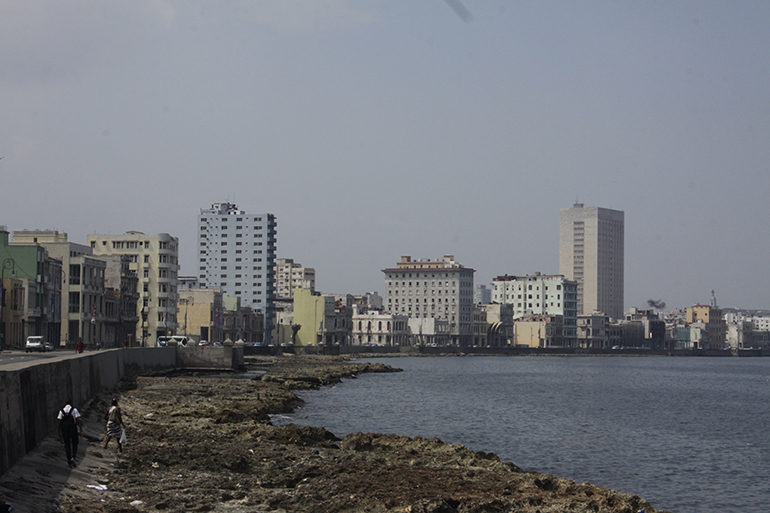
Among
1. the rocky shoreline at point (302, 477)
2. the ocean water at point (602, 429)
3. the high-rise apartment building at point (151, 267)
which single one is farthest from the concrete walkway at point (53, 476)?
the high-rise apartment building at point (151, 267)

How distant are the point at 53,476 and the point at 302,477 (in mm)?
6780

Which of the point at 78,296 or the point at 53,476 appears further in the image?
the point at 78,296

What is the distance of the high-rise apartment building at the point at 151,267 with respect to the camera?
136 meters

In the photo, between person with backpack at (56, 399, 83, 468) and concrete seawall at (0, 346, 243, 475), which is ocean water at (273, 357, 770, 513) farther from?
person with backpack at (56, 399, 83, 468)

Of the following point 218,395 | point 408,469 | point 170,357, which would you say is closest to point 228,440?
point 408,469

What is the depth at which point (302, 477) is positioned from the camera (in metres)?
26.8

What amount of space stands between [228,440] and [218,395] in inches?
926

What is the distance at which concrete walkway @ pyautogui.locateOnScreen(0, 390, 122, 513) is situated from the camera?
66.2 feet

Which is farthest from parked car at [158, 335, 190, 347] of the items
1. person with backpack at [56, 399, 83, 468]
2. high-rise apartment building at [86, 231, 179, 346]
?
person with backpack at [56, 399, 83, 468]

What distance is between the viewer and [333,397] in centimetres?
7012

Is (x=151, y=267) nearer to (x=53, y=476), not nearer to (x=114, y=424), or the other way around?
(x=114, y=424)

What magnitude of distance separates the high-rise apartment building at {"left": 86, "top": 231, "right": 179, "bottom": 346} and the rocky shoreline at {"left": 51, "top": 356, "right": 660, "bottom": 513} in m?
97.2

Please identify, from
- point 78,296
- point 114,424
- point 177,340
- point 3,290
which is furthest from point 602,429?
point 78,296

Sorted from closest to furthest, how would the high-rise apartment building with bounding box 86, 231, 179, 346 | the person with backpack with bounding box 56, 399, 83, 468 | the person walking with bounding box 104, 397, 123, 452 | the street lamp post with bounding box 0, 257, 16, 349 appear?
the person with backpack with bounding box 56, 399, 83, 468 → the person walking with bounding box 104, 397, 123, 452 → the street lamp post with bounding box 0, 257, 16, 349 → the high-rise apartment building with bounding box 86, 231, 179, 346
